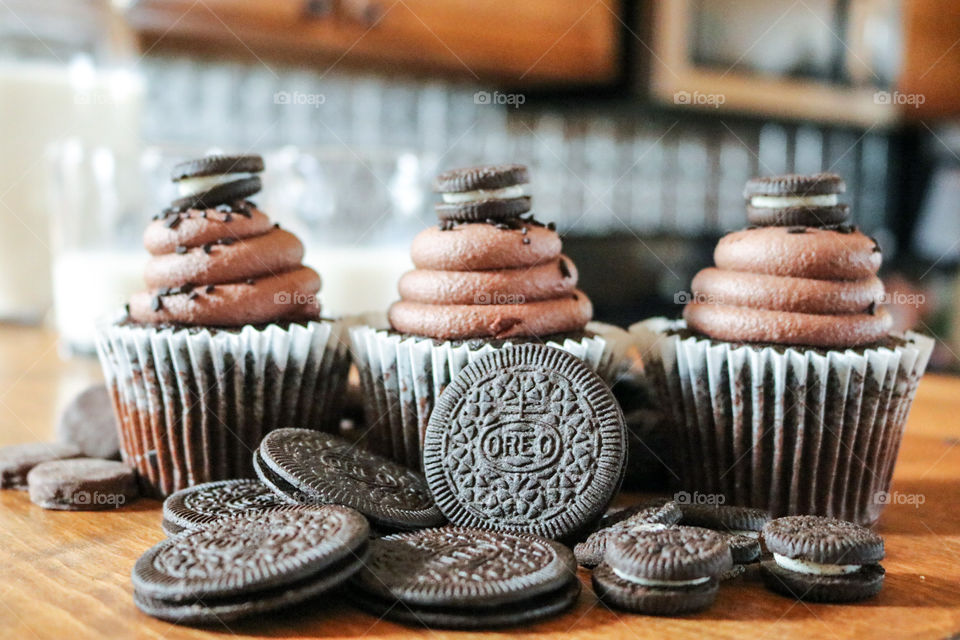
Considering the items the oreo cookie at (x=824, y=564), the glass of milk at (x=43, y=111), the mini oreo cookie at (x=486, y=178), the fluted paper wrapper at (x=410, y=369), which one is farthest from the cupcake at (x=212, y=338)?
the glass of milk at (x=43, y=111)

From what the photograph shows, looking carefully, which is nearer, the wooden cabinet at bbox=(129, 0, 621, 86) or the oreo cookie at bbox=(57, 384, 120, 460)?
the oreo cookie at bbox=(57, 384, 120, 460)

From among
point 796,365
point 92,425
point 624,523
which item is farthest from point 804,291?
point 92,425

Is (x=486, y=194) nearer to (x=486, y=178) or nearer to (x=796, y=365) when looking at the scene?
(x=486, y=178)

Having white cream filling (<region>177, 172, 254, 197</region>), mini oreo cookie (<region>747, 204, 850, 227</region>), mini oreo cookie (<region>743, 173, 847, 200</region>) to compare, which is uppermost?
white cream filling (<region>177, 172, 254, 197</region>)

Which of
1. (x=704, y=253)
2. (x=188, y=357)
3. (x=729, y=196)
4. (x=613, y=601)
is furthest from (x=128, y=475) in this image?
(x=729, y=196)

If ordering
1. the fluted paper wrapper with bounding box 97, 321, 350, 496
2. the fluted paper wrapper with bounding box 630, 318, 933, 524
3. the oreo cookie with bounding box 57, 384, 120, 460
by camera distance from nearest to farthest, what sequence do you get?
the fluted paper wrapper with bounding box 630, 318, 933, 524 → the fluted paper wrapper with bounding box 97, 321, 350, 496 → the oreo cookie with bounding box 57, 384, 120, 460

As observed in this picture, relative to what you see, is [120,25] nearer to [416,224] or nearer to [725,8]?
[416,224]

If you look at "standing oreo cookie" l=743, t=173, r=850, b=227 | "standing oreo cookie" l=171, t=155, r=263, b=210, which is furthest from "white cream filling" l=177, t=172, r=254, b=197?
"standing oreo cookie" l=743, t=173, r=850, b=227

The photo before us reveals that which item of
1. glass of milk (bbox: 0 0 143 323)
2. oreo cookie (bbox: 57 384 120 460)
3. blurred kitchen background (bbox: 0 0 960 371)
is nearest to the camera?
oreo cookie (bbox: 57 384 120 460)

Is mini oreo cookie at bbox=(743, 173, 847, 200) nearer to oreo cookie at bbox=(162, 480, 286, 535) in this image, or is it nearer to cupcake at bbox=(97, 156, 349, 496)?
cupcake at bbox=(97, 156, 349, 496)
